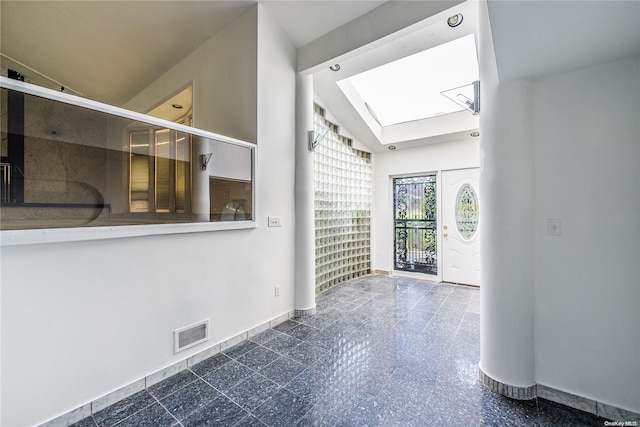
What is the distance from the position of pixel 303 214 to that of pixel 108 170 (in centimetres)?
178

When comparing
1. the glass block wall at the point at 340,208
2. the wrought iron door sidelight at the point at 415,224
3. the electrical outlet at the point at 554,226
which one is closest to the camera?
the electrical outlet at the point at 554,226

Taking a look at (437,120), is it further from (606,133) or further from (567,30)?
(567,30)

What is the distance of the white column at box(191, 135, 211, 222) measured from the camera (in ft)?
7.14

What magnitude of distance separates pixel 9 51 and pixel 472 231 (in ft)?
21.7

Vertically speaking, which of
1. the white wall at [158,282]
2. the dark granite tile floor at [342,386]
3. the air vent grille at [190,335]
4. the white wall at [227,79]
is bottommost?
the dark granite tile floor at [342,386]

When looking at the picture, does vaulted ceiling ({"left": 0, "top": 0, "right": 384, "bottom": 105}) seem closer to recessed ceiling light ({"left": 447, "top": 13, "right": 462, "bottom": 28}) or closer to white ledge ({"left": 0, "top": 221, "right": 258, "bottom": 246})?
recessed ceiling light ({"left": 447, "top": 13, "right": 462, "bottom": 28})

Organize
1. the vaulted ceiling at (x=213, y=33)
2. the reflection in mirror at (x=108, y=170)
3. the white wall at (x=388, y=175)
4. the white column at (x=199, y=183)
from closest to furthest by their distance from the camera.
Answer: the vaulted ceiling at (x=213, y=33) → the reflection in mirror at (x=108, y=170) → the white column at (x=199, y=183) → the white wall at (x=388, y=175)

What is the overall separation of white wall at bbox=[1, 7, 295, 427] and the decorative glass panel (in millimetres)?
2966

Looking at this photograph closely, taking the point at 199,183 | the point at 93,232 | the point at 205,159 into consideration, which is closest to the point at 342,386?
the point at 93,232

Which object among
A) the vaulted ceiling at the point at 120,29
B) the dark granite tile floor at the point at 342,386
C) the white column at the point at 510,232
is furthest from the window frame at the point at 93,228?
the white column at the point at 510,232

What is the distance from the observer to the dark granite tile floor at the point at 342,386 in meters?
1.47

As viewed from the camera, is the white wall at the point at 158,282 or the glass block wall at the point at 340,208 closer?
the white wall at the point at 158,282

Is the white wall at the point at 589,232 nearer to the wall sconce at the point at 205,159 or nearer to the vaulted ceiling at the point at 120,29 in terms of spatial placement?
the vaulted ceiling at the point at 120,29

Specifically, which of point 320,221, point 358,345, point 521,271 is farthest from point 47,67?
point 521,271
